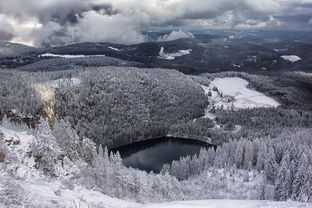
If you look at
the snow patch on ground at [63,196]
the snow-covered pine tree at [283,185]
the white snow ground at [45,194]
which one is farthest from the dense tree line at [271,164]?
the snow patch on ground at [63,196]

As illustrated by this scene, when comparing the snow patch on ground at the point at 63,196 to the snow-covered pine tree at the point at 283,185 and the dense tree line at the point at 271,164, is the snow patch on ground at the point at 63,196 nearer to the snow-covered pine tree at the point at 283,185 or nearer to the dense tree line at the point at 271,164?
the snow-covered pine tree at the point at 283,185

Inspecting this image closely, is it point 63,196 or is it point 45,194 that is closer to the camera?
point 45,194

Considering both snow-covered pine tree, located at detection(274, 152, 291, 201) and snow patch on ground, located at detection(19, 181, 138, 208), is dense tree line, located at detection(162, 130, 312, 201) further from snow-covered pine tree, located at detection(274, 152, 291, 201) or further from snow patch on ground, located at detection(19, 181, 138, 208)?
snow patch on ground, located at detection(19, 181, 138, 208)

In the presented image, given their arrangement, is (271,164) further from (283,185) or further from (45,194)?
(45,194)

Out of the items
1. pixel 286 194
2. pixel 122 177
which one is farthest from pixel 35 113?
pixel 286 194

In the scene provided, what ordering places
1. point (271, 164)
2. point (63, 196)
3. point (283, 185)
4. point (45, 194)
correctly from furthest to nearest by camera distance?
point (271, 164)
point (283, 185)
point (63, 196)
point (45, 194)

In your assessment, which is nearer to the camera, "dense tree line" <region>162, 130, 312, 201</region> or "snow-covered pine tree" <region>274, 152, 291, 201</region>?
"dense tree line" <region>162, 130, 312, 201</region>

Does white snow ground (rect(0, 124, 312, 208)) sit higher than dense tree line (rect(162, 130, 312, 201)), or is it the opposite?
white snow ground (rect(0, 124, 312, 208))

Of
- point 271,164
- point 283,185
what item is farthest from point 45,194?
point 271,164

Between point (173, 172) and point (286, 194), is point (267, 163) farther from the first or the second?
point (173, 172)

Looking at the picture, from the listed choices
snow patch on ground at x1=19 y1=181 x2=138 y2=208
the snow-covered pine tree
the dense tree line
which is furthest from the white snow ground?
the snow-covered pine tree

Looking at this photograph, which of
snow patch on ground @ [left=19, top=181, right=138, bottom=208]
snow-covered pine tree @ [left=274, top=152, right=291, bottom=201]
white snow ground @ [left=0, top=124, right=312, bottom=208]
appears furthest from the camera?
snow-covered pine tree @ [left=274, top=152, right=291, bottom=201]
